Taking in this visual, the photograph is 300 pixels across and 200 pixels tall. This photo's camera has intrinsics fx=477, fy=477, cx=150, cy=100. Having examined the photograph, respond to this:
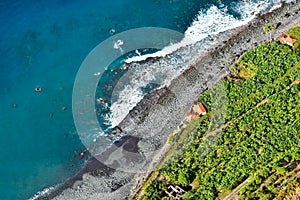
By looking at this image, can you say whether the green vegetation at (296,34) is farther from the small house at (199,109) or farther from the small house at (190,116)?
the small house at (190,116)

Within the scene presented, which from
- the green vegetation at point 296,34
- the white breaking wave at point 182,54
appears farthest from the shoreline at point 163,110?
the green vegetation at point 296,34

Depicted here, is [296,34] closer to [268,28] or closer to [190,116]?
[268,28]

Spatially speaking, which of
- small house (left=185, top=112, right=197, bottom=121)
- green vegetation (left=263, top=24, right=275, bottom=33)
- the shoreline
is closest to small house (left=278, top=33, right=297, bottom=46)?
the shoreline

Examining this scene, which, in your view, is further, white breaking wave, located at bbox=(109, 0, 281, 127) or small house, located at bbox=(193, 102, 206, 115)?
white breaking wave, located at bbox=(109, 0, 281, 127)

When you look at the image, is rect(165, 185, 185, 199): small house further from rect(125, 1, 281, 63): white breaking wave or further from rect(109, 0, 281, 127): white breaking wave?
rect(125, 1, 281, 63): white breaking wave

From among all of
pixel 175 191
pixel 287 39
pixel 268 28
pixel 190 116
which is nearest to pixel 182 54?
pixel 190 116

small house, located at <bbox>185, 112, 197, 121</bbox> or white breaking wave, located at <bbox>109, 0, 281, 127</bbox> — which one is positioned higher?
white breaking wave, located at <bbox>109, 0, 281, 127</bbox>
